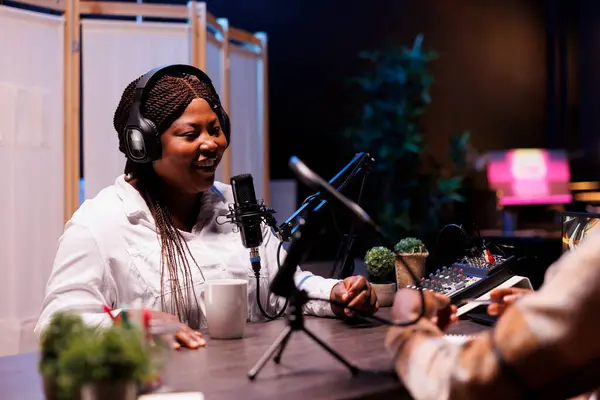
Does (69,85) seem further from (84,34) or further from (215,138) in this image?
(215,138)

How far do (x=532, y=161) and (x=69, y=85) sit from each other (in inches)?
209

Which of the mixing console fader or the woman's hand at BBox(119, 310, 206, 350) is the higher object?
the mixing console fader

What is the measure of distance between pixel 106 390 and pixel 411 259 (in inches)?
49.3

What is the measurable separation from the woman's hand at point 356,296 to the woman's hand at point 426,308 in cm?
44

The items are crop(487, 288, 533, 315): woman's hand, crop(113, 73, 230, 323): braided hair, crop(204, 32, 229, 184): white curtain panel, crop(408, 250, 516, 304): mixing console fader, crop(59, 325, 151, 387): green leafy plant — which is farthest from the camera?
crop(204, 32, 229, 184): white curtain panel

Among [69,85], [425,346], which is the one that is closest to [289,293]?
[425,346]

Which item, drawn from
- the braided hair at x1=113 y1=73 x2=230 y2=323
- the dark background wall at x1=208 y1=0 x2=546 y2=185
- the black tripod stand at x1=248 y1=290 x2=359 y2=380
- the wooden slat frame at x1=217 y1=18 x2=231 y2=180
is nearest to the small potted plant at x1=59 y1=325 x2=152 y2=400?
the black tripod stand at x1=248 y1=290 x2=359 y2=380

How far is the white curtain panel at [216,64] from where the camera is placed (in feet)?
15.3

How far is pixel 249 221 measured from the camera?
1.83 metres

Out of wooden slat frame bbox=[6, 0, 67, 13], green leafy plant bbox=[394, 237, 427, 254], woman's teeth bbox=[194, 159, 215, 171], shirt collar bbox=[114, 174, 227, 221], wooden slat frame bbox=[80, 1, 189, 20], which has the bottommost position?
green leafy plant bbox=[394, 237, 427, 254]

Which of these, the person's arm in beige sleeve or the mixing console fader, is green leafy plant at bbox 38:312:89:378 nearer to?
the person's arm in beige sleeve

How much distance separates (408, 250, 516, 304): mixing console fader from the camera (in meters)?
1.74

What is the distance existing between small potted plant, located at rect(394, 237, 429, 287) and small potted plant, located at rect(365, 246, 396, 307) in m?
0.03

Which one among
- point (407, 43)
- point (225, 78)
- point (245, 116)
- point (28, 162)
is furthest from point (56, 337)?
point (407, 43)
